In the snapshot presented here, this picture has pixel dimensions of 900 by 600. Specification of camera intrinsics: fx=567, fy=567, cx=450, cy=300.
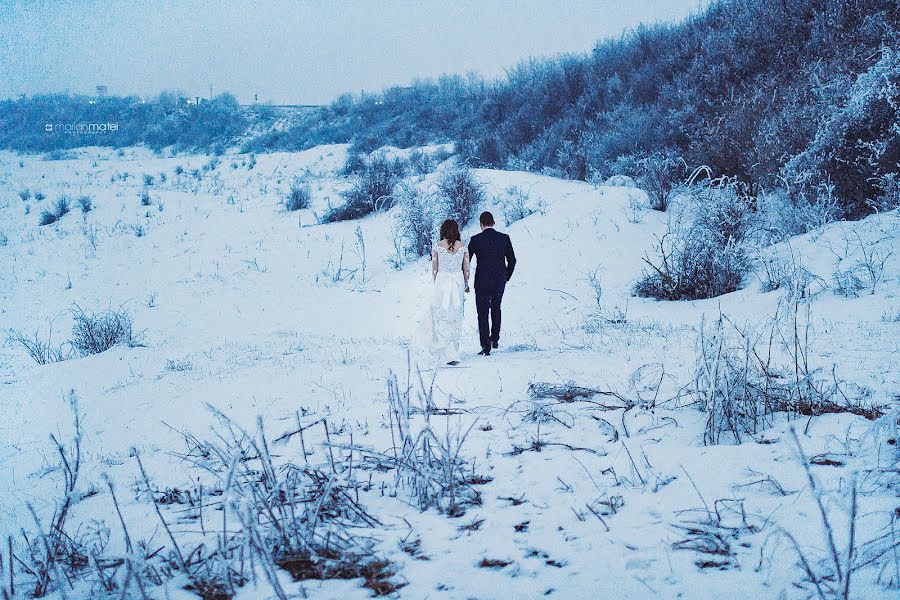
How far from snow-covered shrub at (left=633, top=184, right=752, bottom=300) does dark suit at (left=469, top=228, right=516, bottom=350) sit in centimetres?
301

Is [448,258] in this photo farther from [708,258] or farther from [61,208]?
[61,208]

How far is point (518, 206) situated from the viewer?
15.1 meters

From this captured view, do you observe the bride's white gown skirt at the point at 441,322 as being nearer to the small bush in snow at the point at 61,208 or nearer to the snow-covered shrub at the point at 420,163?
the snow-covered shrub at the point at 420,163

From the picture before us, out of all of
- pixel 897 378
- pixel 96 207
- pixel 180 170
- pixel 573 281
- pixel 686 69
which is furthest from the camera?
pixel 180 170

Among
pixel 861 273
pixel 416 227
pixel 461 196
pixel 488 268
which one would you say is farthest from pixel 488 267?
pixel 461 196

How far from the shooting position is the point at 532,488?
9.59ft

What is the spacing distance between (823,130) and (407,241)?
372 inches

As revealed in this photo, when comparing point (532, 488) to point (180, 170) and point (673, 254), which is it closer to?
point (673, 254)

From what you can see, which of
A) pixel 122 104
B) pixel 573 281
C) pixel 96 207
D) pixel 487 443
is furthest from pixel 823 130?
pixel 122 104

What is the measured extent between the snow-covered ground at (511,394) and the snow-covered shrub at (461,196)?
0.55 metres

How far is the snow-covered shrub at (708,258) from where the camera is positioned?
32.1 feet

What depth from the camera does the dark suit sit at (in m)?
7.64

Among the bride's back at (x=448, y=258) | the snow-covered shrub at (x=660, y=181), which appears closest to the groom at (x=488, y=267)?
the bride's back at (x=448, y=258)

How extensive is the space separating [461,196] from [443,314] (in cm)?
869
